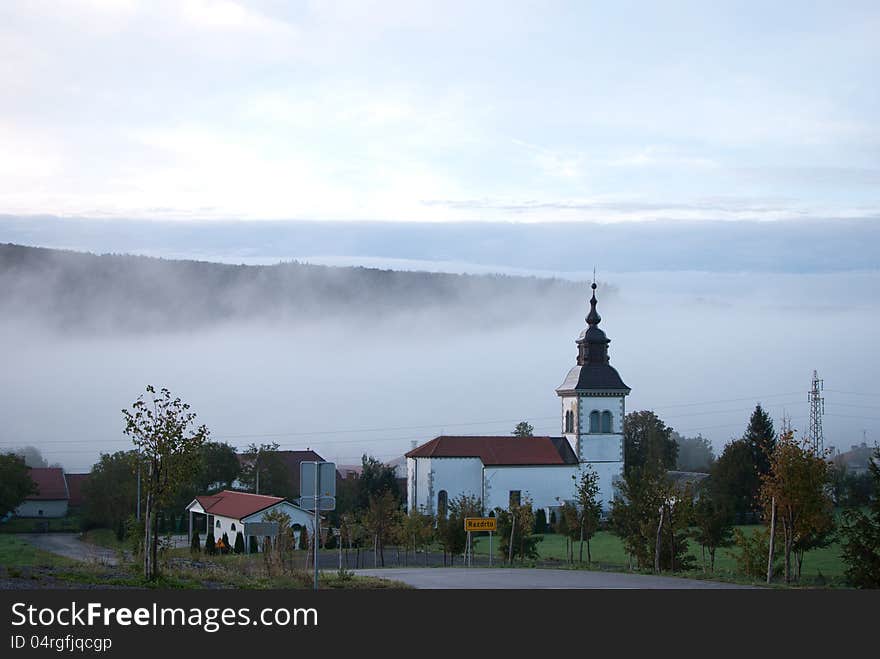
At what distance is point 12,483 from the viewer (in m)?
67.0


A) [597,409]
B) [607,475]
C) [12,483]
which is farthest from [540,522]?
[12,483]

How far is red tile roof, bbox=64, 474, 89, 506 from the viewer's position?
83.4 meters

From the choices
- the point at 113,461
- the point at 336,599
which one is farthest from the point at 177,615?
the point at 113,461

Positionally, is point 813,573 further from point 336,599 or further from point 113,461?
point 113,461

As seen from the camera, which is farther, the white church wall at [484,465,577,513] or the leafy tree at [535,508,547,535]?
the white church wall at [484,465,577,513]

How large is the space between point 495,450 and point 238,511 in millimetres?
29778

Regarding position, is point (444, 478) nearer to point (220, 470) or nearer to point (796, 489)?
point (220, 470)

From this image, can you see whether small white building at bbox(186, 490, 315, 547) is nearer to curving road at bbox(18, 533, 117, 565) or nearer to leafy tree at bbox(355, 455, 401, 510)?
curving road at bbox(18, 533, 117, 565)

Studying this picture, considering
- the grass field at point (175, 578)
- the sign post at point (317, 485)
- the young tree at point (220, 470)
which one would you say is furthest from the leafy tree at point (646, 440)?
the sign post at point (317, 485)

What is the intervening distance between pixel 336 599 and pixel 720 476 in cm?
7070

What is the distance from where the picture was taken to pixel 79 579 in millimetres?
A: 20016

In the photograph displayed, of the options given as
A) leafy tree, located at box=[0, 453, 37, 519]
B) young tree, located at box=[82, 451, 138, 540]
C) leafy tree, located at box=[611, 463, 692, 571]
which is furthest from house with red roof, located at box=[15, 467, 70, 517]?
leafy tree, located at box=[611, 463, 692, 571]

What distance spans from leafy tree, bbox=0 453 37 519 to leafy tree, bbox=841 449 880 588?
51036mm

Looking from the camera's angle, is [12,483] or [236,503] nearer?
[236,503]
